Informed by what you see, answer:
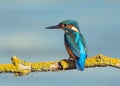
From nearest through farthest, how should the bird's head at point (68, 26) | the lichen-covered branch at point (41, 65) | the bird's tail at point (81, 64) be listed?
the lichen-covered branch at point (41, 65) < the bird's tail at point (81, 64) < the bird's head at point (68, 26)

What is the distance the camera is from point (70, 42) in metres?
8.43

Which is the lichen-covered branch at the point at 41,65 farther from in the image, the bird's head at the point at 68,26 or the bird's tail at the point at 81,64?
the bird's head at the point at 68,26

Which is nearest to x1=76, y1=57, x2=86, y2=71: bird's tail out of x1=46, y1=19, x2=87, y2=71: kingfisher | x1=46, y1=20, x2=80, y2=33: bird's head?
x1=46, y1=19, x2=87, y2=71: kingfisher

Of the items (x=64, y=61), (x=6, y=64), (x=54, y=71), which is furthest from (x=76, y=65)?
(x=6, y=64)

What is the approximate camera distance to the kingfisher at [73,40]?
7820 mm

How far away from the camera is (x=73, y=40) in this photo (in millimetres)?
8453

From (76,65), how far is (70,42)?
142 cm

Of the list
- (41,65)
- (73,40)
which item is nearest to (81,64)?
(41,65)

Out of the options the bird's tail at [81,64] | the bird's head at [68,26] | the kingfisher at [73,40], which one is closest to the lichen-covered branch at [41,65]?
the bird's tail at [81,64]

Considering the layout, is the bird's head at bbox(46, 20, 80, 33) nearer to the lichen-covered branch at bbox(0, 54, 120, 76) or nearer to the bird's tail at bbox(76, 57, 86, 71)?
the bird's tail at bbox(76, 57, 86, 71)

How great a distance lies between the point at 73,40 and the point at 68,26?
384 mm

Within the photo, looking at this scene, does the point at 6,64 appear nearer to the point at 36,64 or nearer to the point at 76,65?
the point at 36,64

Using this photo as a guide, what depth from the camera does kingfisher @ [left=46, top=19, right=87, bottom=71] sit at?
782 cm

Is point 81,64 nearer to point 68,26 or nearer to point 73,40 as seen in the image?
point 73,40
